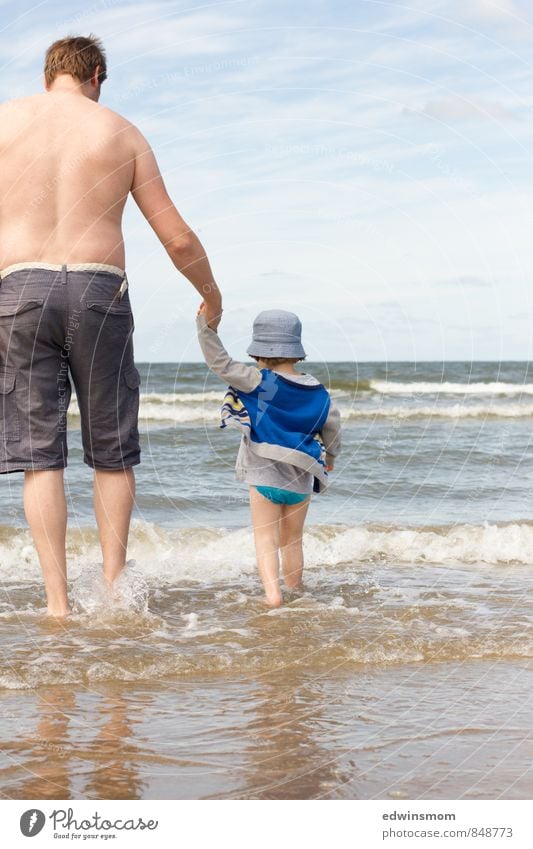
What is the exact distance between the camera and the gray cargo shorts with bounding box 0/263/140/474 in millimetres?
4152

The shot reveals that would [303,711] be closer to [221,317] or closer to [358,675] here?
[358,675]

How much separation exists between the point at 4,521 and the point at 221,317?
355cm

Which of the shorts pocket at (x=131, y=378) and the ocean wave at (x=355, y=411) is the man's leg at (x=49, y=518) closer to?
the shorts pocket at (x=131, y=378)

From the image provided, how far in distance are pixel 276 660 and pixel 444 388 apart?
26132 millimetres

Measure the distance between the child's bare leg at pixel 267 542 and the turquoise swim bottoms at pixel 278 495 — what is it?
23mm

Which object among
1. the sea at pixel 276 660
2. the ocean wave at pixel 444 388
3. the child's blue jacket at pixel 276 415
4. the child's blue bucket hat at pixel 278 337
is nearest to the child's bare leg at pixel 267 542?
the sea at pixel 276 660

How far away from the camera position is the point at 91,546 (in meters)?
6.99

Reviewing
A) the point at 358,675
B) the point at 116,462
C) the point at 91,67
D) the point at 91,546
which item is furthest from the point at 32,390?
the point at 91,546

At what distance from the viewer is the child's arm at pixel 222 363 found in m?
4.64

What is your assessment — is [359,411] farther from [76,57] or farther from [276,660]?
[276,660]

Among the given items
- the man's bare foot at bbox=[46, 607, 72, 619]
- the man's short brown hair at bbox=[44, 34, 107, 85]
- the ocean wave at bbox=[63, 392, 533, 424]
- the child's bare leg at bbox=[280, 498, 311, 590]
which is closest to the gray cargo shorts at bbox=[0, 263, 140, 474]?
the man's bare foot at bbox=[46, 607, 72, 619]

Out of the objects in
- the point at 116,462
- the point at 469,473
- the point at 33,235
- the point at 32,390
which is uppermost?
the point at 33,235

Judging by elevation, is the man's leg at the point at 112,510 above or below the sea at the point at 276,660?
above

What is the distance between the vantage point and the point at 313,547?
686 cm
